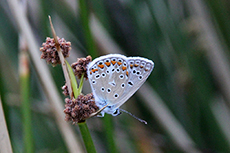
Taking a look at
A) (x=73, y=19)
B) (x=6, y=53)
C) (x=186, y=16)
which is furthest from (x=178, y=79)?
(x=6, y=53)

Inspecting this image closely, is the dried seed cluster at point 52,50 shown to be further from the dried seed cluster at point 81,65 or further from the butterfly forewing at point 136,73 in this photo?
the butterfly forewing at point 136,73

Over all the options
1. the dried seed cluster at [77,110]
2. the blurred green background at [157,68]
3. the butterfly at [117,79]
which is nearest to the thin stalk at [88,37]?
the butterfly at [117,79]

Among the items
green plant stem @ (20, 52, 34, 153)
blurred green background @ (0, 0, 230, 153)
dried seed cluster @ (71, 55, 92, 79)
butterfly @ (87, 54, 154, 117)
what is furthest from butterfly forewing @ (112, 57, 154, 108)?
blurred green background @ (0, 0, 230, 153)

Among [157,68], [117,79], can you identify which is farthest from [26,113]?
[157,68]

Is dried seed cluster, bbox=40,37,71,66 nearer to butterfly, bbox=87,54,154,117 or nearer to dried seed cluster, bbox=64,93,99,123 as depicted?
dried seed cluster, bbox=64,93,99,123

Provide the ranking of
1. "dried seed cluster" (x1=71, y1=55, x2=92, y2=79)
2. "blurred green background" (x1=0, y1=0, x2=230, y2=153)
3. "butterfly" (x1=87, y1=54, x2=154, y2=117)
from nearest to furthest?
"dried seed cluster" (x1=71, y1=55, x2=92, y2=79) → "butterfly" (x1=87, y1=54, x2=154, y2=117) → "blurred green background" (x1=0, y1=0, x2=230, y2=153)
